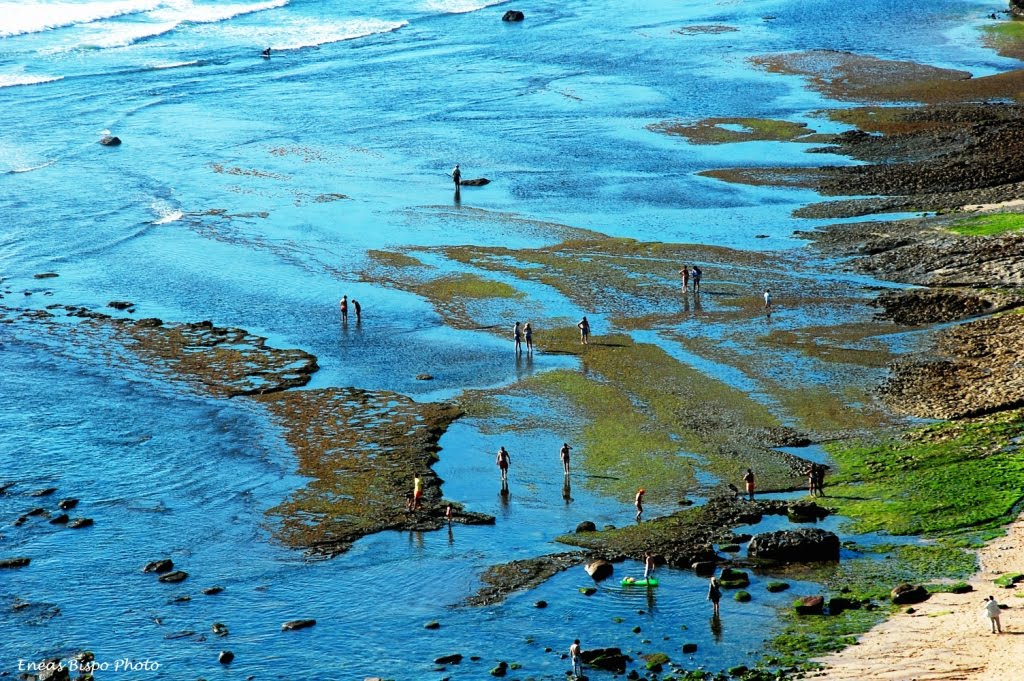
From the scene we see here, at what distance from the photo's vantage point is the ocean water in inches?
1129

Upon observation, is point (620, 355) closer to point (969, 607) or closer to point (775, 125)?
point (969, 607)

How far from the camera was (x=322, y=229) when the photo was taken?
195ft

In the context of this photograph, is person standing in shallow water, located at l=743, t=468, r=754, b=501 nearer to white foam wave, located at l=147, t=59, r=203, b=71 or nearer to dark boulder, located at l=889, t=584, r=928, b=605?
dark boulder, located at l=889, t=584, r=928, b=605

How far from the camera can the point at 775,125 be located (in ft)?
245

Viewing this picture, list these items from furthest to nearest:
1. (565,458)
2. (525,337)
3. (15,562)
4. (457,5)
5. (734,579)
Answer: (457,5)
(525,337)
(565,458)
(15,562)
(734,579)

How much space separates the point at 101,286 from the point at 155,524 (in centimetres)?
2175

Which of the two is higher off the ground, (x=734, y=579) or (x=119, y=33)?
(x=119, y=33)

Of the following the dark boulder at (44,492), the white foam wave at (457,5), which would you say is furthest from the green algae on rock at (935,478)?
the white foam wave at (457,5)

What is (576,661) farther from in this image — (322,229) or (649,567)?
(322,229)

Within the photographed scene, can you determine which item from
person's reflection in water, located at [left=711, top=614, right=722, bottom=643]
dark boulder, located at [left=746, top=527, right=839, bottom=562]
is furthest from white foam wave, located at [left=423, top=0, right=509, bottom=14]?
person's reflection in water, located at [left=711, top=614, right=722, bottom=643]

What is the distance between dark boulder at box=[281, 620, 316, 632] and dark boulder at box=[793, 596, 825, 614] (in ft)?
36.9

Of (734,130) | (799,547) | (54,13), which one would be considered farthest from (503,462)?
(54,13)

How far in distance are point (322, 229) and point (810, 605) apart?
37.2 metres

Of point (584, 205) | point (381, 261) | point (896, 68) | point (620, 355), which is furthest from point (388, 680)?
point (896, 68)
